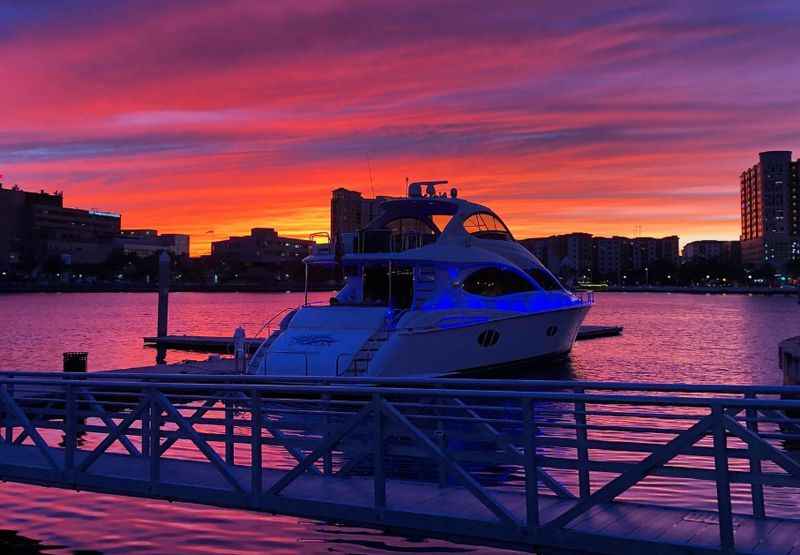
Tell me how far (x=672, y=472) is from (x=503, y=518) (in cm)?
163

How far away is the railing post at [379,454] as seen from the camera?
857cm

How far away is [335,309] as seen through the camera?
2584 centimetres

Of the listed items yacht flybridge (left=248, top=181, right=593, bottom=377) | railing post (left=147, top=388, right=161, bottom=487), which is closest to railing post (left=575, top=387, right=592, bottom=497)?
railing post (left=147, top=388, right=161, bottom=487)

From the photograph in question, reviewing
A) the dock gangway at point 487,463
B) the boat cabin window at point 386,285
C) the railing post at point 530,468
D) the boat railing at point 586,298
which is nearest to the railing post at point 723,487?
the dock gangway at point 487,463

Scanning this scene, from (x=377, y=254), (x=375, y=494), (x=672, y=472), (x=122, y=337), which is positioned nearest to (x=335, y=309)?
(x=377, y=254)

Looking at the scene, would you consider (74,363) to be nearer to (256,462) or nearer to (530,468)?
(256,462)

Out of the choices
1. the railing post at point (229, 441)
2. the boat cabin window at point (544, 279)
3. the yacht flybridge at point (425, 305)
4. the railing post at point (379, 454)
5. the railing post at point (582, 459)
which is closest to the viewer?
the railing post at point (582, 459)

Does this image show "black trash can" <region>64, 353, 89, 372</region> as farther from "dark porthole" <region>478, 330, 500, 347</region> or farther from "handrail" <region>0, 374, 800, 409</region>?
"handrail" <region>0, 374, 800, 409</region>

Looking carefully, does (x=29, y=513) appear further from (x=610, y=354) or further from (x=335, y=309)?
(x=610, y=354)

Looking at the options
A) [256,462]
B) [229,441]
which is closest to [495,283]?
[229,441]

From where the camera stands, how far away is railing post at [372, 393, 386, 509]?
8570mm

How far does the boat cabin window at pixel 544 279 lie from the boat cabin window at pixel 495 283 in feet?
6.25

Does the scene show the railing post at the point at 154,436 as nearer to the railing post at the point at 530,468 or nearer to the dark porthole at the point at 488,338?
the railing post at the point at 530,468

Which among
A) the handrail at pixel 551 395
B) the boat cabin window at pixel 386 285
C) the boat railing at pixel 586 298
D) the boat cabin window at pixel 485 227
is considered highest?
the boat cabin window at pixel 485 227
